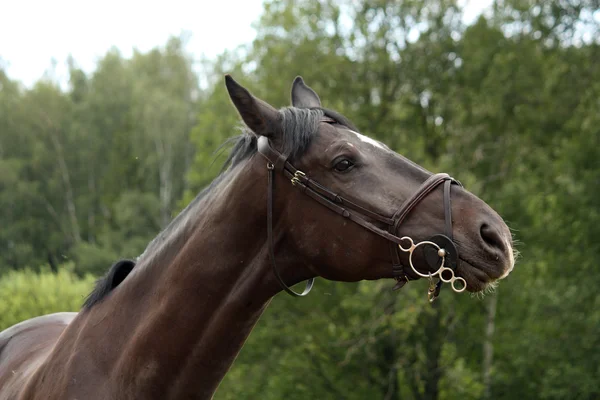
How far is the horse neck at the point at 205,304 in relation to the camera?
3.05 meters

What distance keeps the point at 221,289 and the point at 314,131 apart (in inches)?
32.7

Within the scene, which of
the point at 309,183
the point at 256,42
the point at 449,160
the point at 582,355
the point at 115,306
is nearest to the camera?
the point at 309,183

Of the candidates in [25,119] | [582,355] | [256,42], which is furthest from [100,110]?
[582,355]

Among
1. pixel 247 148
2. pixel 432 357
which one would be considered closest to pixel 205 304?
pixel 247 148

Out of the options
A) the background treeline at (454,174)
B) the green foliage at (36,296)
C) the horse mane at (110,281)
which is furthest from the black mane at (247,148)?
the green foliage at (36,296)

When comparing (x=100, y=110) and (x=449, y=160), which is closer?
(x=449, y=160)

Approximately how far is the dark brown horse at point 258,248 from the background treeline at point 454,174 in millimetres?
12147

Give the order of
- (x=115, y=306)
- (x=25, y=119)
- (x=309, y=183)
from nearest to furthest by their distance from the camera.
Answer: (x=309, y=183)
(x=115, y=306)
(x=25, y=119)

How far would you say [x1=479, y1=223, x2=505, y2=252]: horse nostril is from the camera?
110 inches

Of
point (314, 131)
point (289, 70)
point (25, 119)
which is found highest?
point (25, 119)

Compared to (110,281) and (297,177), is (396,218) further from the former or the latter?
(110,281)

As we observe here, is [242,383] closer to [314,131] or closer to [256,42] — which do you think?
[256,42]

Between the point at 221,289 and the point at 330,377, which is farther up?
Result: the point at 221,289

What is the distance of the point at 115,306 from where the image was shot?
3307 millimetres
